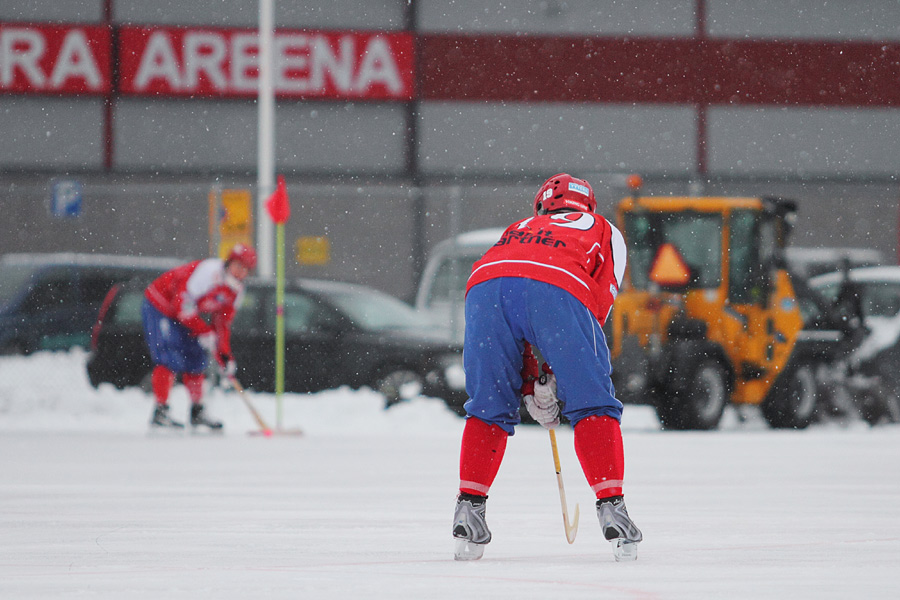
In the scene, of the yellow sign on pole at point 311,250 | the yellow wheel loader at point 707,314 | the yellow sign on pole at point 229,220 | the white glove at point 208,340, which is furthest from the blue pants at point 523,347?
the yellow sign on pole at point 311,250

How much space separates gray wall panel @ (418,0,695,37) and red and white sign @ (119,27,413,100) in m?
1.11

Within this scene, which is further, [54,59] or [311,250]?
[54,59]

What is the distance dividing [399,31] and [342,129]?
170 cm

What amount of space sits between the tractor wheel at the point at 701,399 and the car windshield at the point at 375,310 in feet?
8.22

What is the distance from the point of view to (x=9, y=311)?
15922mm

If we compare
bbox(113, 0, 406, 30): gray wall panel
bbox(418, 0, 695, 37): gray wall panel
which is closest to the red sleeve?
bbox(113, 0, 406, 30): gray wall panel

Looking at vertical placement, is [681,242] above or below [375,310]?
above

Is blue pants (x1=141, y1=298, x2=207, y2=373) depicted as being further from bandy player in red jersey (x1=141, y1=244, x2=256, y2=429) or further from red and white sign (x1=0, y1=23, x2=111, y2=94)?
red and white sign (x1=0, y1=23, x2=111, y2=94)

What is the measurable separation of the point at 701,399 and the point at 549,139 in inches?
447

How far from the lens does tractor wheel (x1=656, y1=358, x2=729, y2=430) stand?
14105 millimetres

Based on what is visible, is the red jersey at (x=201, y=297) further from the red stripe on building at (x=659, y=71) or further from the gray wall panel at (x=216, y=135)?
the red stripe on building at (x=659, y=71)

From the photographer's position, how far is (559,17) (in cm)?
2508

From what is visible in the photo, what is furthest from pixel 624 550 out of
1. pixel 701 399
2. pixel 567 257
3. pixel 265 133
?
pixel 265 133

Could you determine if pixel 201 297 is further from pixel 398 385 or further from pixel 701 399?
pixel 701 399
